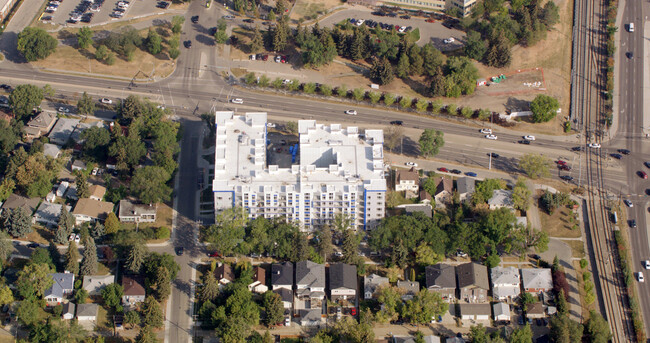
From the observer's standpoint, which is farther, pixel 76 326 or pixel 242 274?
pixel 242 274

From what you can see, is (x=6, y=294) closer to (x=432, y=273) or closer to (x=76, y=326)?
(x=76, y=326)

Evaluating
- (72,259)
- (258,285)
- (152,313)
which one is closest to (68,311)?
(72,259)

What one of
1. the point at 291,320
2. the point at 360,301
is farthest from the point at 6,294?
the point at 360,301

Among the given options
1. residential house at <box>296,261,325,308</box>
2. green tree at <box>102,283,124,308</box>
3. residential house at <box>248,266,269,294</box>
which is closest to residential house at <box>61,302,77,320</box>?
green tree at <box>102,283,124,308</box>

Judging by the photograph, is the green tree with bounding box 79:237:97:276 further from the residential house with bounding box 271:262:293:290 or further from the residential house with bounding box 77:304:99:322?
the residential house with bounding box 271:262:293:290

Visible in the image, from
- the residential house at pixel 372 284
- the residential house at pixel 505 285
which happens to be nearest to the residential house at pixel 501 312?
the residential house at pixel 505 285

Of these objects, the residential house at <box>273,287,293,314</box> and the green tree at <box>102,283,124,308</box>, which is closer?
the green tree at <box>102,283,124,308</box>

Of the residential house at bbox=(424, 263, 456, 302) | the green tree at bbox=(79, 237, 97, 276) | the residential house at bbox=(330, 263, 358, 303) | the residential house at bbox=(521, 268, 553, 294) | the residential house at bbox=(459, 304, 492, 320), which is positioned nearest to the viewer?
the residential house at bbox=(459, 304, 492, 320)

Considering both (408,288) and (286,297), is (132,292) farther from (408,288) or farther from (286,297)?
(408,288)
